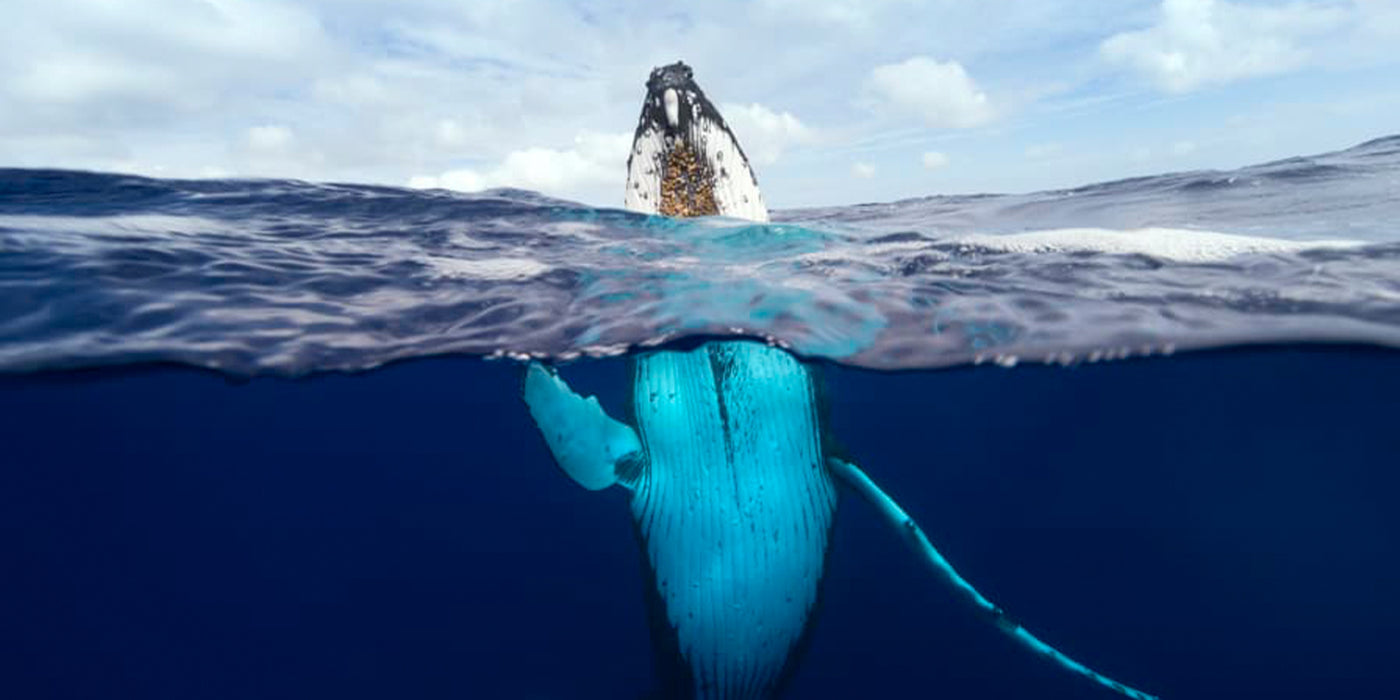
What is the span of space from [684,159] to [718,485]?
323 cm

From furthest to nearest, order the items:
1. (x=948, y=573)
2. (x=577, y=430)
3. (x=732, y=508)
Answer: (x=732, y=508) → (x=577, y=430) → (x=948, y=573)

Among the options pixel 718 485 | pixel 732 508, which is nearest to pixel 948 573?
pixel 732 508

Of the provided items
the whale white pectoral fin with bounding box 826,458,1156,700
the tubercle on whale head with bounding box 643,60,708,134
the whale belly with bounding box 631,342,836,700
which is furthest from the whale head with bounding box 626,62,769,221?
the whale white pectoral fin with bounding box 826,458,1156,700

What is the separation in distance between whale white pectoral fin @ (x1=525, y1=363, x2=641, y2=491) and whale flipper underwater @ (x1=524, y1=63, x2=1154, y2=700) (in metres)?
0.01

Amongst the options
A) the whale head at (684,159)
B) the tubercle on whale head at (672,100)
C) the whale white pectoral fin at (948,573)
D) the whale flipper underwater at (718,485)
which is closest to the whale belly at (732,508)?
the whale flipper underwater at (718,485)

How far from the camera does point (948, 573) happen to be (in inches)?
225

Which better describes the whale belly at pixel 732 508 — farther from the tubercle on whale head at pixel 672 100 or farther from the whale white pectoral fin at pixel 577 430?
the tubercle on whale head at pixel 672 100

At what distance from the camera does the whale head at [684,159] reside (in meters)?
6.49

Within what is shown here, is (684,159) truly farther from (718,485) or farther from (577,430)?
(718,485)

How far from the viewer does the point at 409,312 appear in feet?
20.4

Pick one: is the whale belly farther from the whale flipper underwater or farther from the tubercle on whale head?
the tubercle on whale head

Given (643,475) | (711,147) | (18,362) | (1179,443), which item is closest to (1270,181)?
(1179,443)

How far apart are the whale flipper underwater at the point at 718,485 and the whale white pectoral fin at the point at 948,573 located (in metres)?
0.02

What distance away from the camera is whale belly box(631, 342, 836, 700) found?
5.79 m
